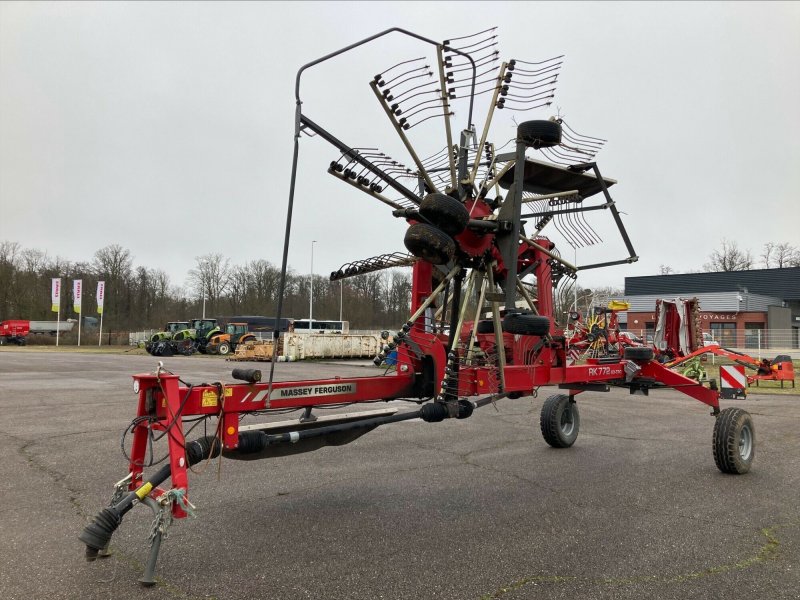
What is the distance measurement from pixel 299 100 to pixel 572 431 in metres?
6.11

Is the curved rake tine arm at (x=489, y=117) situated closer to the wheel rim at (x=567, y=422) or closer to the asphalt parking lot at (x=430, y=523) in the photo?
the asphalt parking lot at (x=430, y=523)

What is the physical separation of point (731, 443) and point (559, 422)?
2.06m

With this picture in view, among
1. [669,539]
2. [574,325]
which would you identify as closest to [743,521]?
[669,539]

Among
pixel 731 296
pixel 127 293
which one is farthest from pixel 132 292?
pixel 731 296

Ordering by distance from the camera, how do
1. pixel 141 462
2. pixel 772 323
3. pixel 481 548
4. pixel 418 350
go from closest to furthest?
pixel 141 462 → pixel 481 548 → pixel 418 350 → pixel 772 323

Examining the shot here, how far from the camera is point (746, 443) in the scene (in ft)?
21.9

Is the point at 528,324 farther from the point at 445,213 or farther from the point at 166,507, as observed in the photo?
the point at 166,507

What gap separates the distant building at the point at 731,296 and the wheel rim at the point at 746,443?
144 ft

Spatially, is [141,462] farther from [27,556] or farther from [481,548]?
[481,548]

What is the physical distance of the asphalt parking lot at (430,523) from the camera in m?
3.53

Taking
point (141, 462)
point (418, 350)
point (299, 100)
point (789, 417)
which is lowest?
point (789, 417)

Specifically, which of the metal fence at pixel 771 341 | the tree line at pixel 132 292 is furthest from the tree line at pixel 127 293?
the metal fence at pixel 771 341

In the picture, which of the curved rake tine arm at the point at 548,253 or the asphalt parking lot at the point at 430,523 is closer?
the asphalt parking lot at the point at 430,523

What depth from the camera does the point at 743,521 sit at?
15.7 feet
